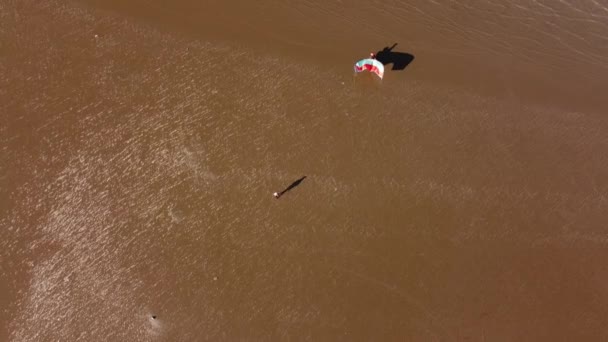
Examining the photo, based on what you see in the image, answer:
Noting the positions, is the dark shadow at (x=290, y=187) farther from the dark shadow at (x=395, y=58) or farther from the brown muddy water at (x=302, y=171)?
the dark shadow at (x=395, y=58)

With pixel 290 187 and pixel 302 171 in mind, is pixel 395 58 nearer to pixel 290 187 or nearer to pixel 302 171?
pixel 302 171

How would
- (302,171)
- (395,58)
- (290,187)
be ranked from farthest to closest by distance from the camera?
(395,58) → (302,171) → (290,187)

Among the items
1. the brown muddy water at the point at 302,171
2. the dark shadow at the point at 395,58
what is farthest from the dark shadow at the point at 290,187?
the dark shadow at the point at 395,58

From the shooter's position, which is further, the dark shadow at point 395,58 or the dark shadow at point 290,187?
the dark shadow at point 395,58

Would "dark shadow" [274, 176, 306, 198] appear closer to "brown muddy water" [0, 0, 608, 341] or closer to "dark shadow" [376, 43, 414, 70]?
"brown muddy water" [0, 0, 608, 341]

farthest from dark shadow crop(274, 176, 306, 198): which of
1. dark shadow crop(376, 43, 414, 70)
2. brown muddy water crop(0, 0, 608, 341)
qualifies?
dark shadow crop(376, 43, 414, 70)

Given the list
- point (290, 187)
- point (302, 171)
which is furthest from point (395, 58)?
point (290, 187)

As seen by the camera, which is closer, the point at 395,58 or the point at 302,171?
the point at 302,171

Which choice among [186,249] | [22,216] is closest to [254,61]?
[186,249]

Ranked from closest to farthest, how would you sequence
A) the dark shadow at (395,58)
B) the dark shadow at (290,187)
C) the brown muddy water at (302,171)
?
the brown muddy water at (302,171) → the dark shadow at (290,187) → the dark shadow at (395,58)

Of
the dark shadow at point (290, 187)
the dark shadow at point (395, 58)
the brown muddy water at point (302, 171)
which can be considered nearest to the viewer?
the brown muddy water at point (302, 171)
